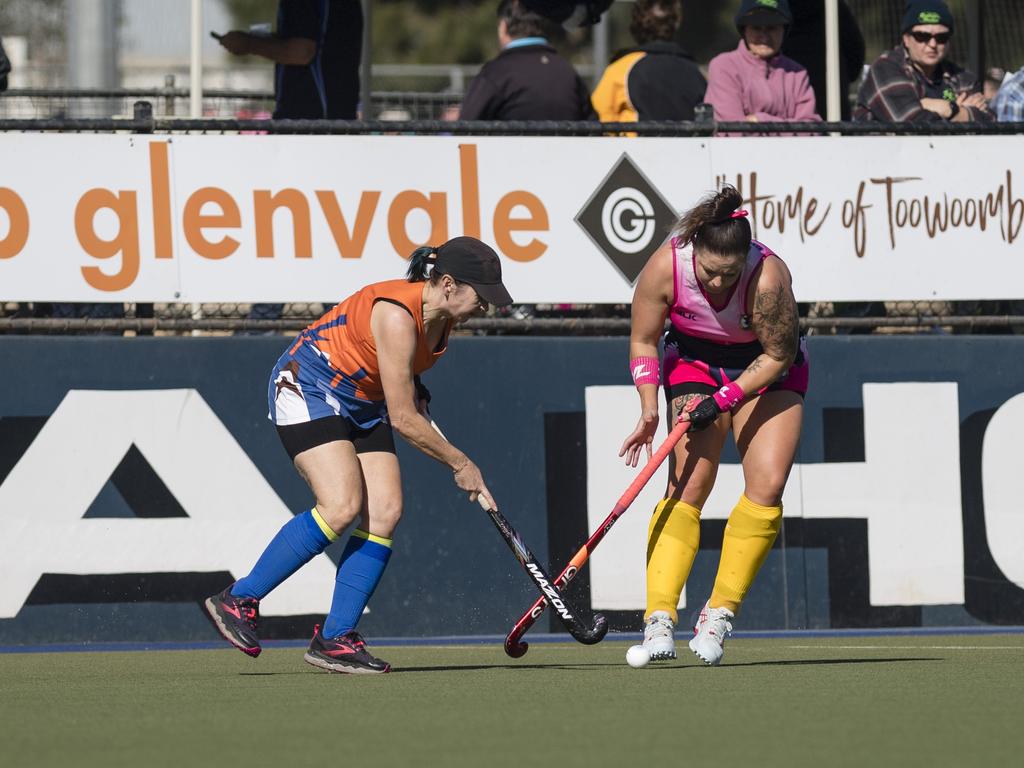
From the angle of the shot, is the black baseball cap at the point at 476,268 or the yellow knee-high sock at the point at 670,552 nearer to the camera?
the black baseball cap at the point at 476,268

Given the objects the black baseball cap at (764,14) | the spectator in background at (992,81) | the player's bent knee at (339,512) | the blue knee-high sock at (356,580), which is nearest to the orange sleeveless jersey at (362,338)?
the player's bent knee at (339,512)

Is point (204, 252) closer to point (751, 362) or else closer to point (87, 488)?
point (87, 488)

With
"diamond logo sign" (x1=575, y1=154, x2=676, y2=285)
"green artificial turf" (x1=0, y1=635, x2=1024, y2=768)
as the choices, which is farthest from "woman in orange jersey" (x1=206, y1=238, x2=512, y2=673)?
"diamond logo sign" (x1=575, y1=154, x2=676, y2=285)

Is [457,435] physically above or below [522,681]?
above

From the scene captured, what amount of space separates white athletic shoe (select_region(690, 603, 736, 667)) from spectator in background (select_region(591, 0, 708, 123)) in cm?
361

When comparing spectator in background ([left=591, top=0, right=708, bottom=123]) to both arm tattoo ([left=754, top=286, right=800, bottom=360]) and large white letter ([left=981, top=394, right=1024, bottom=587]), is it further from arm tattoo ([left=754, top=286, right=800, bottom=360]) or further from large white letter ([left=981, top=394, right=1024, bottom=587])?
arm tattoo ([left=754, top=286, right=800, bottom=360])

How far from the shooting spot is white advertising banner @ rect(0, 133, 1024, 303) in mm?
8859

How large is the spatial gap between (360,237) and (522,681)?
121 inches

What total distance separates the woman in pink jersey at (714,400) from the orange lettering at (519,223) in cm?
194

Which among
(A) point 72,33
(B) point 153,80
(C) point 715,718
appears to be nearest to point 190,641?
(C) point 715,718

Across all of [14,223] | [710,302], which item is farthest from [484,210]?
[710,302]

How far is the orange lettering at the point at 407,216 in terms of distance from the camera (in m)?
8.98

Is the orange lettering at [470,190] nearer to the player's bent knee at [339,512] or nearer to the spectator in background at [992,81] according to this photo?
the player's bent knee at [339,512]

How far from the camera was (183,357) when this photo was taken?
8.96 m
